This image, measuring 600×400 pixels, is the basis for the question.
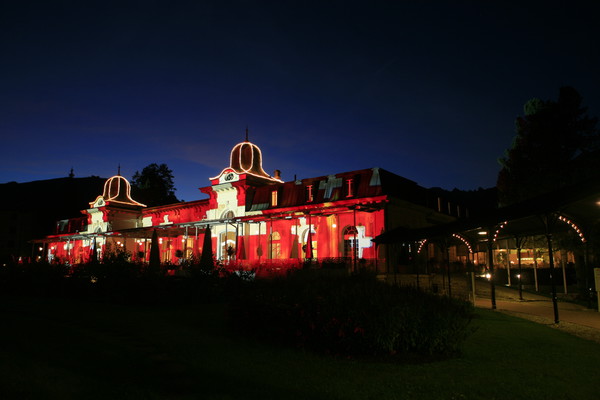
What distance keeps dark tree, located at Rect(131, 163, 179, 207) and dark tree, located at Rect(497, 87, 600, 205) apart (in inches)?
1733

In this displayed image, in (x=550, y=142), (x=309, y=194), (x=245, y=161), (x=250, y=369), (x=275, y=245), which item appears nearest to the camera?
(x=250, y=369)

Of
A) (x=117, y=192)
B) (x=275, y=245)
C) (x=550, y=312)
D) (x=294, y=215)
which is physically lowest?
(x=550, y=312)

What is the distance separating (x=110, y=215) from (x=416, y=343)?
40.7m

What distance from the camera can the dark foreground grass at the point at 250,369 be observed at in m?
5.10

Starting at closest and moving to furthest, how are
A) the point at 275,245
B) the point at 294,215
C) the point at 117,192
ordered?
the point at 294,215 < the point at 275,245 < the point at 117,192

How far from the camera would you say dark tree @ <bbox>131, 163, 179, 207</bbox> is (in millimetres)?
57031

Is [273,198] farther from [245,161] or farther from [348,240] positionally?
[348,240]

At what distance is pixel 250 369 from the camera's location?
240 inches

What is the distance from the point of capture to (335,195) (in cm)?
2814

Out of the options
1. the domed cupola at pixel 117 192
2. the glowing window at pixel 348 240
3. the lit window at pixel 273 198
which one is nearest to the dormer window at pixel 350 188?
the glowing window at pixel 348 240

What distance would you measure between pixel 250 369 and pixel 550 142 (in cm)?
2408

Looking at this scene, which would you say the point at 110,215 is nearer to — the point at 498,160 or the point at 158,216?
the point at 158,216

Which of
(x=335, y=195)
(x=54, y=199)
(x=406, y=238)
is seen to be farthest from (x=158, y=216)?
(x=54, y=199)

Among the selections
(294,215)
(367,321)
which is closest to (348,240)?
(294,215)
